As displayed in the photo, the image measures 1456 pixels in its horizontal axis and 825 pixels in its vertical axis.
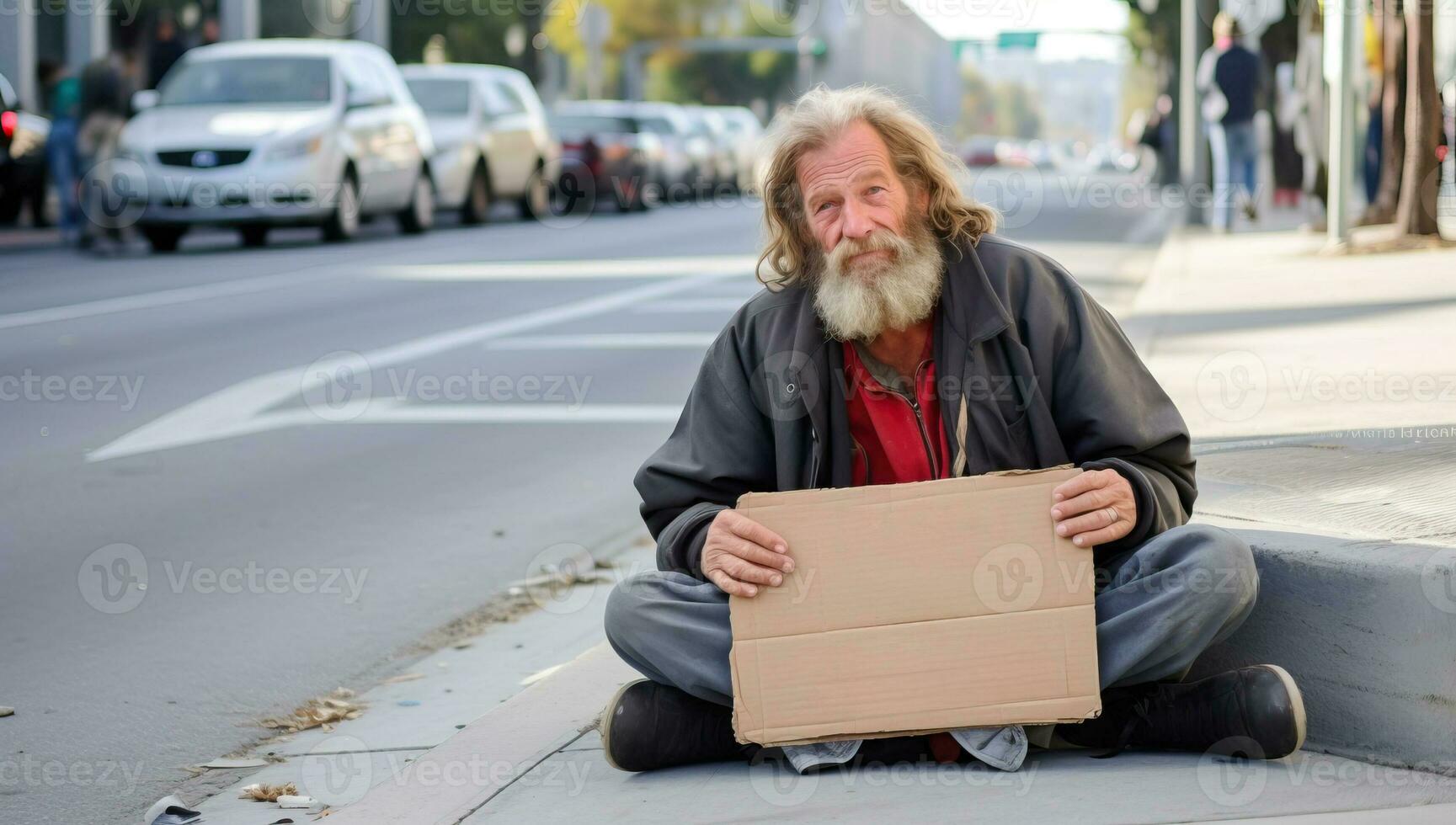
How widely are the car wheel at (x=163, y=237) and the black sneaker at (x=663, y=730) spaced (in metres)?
15.6

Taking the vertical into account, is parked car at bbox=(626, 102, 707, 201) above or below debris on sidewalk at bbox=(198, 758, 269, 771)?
above

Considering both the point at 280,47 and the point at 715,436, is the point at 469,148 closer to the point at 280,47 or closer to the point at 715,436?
the point at 280,47

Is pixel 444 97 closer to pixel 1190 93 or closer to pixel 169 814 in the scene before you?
pixel 1190 93

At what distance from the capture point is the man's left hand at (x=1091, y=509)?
347 centimetres

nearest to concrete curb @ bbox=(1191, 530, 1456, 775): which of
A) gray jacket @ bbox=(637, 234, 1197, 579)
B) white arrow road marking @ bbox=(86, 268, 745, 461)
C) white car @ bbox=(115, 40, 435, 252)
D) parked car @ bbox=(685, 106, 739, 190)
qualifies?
gray jacket @ bbox=(637, 234, 1197, 579)

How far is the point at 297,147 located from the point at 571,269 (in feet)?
10.3

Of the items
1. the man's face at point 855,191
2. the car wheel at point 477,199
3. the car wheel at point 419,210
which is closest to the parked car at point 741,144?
the car wheel at point 477,199

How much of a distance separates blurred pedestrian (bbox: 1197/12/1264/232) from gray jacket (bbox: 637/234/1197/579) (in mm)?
14991

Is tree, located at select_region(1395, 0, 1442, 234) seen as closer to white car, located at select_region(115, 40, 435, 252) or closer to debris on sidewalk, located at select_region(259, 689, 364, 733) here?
white car, located at select_region(115, 40, 435, 252)

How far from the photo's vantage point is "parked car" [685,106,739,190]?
35412 mm

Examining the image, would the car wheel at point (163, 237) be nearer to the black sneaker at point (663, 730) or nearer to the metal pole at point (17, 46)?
the metal pole at point (17, 46)

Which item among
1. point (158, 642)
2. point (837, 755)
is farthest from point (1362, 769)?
point (158, 642)

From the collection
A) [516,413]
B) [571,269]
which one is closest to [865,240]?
[516,413]

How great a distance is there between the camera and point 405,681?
4855 mm
